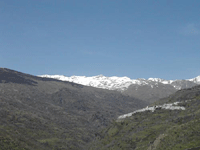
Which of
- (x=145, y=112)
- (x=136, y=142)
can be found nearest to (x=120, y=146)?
(x=136, y=142)

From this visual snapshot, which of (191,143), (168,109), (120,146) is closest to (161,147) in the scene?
(191,143)

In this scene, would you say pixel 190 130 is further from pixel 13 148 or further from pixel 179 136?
pixel 13 148

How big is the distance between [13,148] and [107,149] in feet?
213

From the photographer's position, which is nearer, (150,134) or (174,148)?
(174,148)

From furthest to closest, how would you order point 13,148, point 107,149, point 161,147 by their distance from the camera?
point 13,148 → point 107,149 → point 161,147

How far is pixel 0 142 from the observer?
159m

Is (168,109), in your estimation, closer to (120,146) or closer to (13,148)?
(120,146)

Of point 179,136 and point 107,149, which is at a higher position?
point 179,136

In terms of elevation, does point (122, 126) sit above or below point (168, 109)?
below

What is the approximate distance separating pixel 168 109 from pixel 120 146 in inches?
1655

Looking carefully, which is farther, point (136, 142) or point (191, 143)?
point (136, 142)

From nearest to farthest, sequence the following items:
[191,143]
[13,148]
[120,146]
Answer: [191,143], [120,146], [13,148]

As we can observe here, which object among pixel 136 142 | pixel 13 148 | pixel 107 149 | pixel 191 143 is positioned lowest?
pixel 13 148

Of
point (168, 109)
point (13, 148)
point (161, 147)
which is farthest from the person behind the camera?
point (13, 148)
